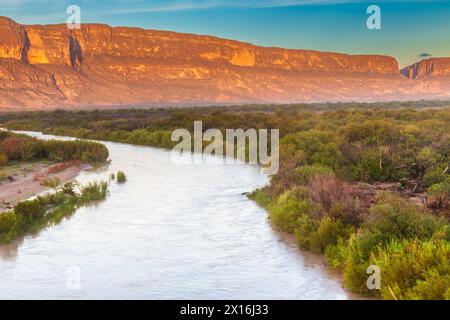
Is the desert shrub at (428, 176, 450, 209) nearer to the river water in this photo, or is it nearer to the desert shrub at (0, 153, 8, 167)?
the river water

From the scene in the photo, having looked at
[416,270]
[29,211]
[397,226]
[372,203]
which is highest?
[397,226]

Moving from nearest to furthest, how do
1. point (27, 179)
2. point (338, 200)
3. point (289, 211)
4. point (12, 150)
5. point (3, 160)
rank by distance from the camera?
point (338, 200), point (289, 211), point (27, 179), point (3, 160), point (12, 150)

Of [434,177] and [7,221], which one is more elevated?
[434,177]

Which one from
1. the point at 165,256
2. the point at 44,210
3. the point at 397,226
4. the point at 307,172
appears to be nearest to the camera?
the point at 397,226

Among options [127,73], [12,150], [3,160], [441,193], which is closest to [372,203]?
[441,193]

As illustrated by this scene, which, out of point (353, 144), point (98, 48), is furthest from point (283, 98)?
point (353, 144)

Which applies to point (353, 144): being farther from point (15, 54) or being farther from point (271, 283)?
point (15, 54)

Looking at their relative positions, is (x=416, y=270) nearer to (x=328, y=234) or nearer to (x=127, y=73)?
(x=328, y=234)
